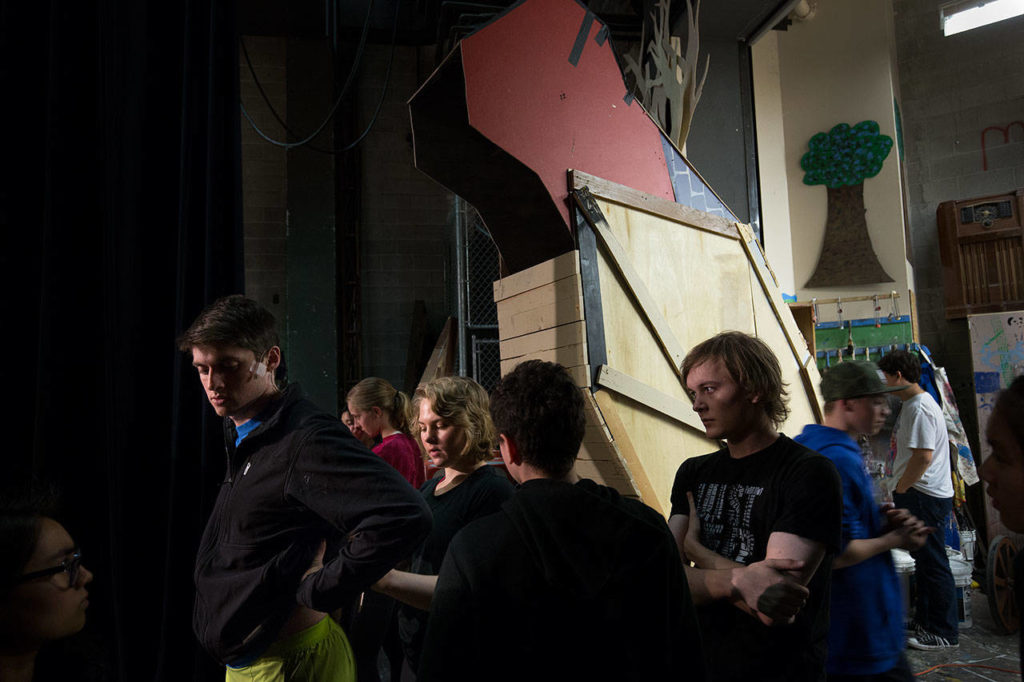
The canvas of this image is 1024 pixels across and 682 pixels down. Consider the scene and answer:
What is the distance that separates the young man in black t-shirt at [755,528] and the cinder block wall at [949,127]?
8.11 meters

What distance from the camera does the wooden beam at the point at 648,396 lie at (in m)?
3.63

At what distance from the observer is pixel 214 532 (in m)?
1.92

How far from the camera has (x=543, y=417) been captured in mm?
1484

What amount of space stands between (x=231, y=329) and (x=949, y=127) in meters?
10.2

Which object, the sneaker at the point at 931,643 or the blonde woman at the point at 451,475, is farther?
the sneaker at the point at 931,643

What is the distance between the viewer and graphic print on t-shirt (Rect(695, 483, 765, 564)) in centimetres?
183

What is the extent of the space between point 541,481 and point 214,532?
105cm

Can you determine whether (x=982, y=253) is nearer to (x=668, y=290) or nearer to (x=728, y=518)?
(x=668, y=290)

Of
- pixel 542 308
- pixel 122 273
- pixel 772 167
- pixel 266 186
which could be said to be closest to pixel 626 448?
pixel 542 308

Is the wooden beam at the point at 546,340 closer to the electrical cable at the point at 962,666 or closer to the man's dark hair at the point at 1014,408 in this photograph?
the man's dark hair at the point at 1014,408

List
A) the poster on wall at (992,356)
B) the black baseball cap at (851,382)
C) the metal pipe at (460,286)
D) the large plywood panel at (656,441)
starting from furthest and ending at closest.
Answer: the poster on wall at (992,356) < the metal pipe at (460,286) < the large plywood panel at (656,441) < the black baseball cap at (851,382)

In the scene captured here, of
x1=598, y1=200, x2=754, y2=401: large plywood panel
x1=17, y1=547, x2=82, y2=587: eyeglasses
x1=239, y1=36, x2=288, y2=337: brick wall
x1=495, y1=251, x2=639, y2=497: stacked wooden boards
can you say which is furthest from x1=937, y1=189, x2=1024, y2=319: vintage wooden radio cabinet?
x1=17, y1=547, x2=82, y2=587: eyeglasses

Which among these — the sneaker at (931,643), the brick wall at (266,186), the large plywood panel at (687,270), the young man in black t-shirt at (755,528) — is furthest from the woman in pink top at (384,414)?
the brick wall at (266,186)

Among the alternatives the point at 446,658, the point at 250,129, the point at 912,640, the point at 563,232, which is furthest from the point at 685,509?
the point at 250,129
